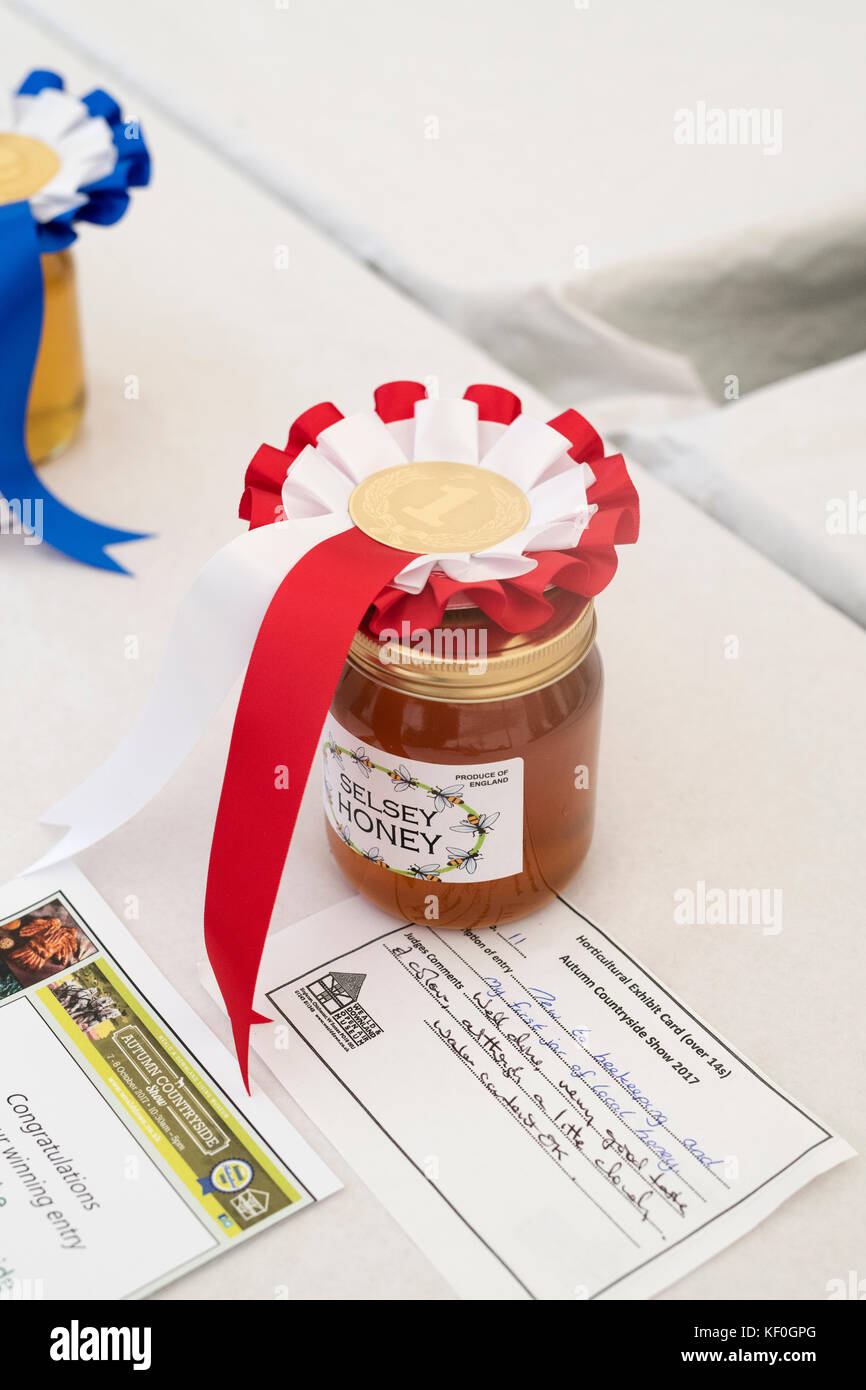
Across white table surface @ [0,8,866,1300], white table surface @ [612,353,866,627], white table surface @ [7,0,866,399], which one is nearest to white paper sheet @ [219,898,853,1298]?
white table surface @ [0,8,866,1300]

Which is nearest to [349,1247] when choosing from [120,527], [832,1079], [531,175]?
[832,1079]

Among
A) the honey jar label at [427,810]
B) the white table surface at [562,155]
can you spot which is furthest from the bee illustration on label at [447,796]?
the white table surface at [562,155]

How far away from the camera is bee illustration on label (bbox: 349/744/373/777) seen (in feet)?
1.99

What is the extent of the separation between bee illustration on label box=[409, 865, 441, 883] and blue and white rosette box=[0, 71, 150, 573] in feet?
1.27

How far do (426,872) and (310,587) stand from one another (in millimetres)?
147

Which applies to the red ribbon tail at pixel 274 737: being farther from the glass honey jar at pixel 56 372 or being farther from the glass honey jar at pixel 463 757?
the glass honey jar at pixel 56 372

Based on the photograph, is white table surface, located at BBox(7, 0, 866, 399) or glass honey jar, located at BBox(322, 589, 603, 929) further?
white table surface, located at BBox(7, 0, 866, 399)

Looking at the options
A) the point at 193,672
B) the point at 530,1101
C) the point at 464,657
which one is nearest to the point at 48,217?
the point at 193,672

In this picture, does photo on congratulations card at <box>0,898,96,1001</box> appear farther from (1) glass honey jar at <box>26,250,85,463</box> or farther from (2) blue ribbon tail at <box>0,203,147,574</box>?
(1) glass honey jar at <box>26,250,85,463</box>

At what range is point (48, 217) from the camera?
0.89 m

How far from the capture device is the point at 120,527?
3.14ft

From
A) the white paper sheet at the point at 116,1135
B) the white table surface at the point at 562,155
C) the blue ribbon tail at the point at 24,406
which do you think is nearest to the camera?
the white paper sheet at the point at 116,1135

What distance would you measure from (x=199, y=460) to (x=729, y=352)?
1.88ft

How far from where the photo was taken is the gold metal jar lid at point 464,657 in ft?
1.87
